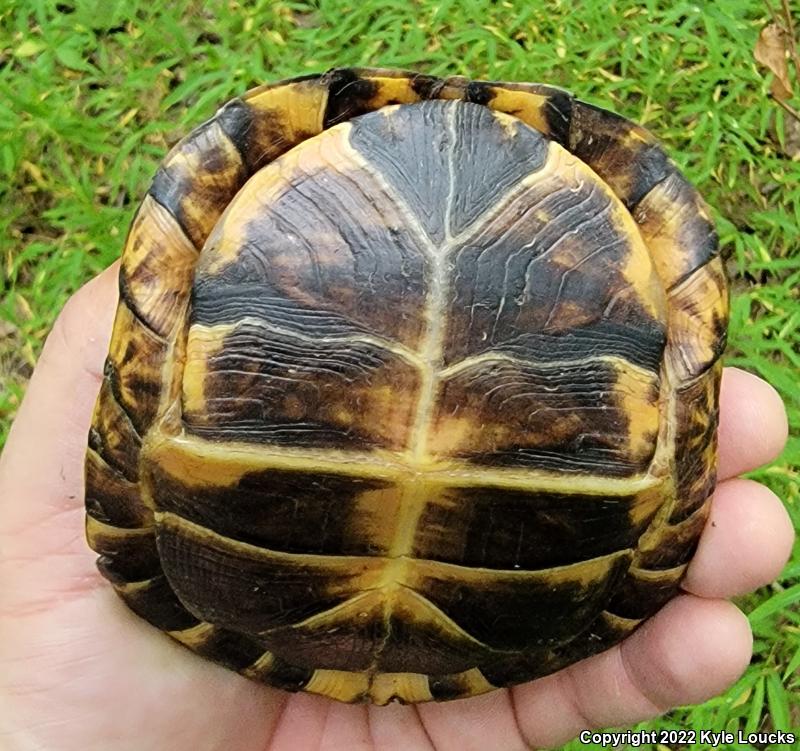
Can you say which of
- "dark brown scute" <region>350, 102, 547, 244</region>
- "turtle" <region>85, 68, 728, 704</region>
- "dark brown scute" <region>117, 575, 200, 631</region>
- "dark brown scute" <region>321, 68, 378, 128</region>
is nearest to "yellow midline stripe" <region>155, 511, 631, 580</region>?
"turtle" <region>85, 68, 728, 704</region>

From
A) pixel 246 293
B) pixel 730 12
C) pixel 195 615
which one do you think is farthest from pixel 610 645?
pixel 730 12

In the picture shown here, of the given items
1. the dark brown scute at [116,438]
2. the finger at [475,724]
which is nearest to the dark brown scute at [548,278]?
the dark brown scute at [116,438]

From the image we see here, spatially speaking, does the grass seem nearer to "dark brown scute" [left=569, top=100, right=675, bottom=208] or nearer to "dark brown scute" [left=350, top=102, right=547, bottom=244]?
"dark brown scute" [left=569, top=100, right=675, bottom=208]

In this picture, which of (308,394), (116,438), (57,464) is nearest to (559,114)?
(308,394)

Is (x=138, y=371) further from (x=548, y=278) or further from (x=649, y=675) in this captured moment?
(x=649, y=675)

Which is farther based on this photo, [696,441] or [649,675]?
[649,675]

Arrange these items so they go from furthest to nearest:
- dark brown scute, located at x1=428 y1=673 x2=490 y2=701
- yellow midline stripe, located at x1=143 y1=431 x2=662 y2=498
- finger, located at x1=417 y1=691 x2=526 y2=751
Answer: finger, located at x1=417 y1=691 x2=526 y2=751, dark brown scute, located at x1=428 y1=673 x2=490 y2=701, yellow midline stripe, located at x1=143 y1=431 x2=662 y2=498
